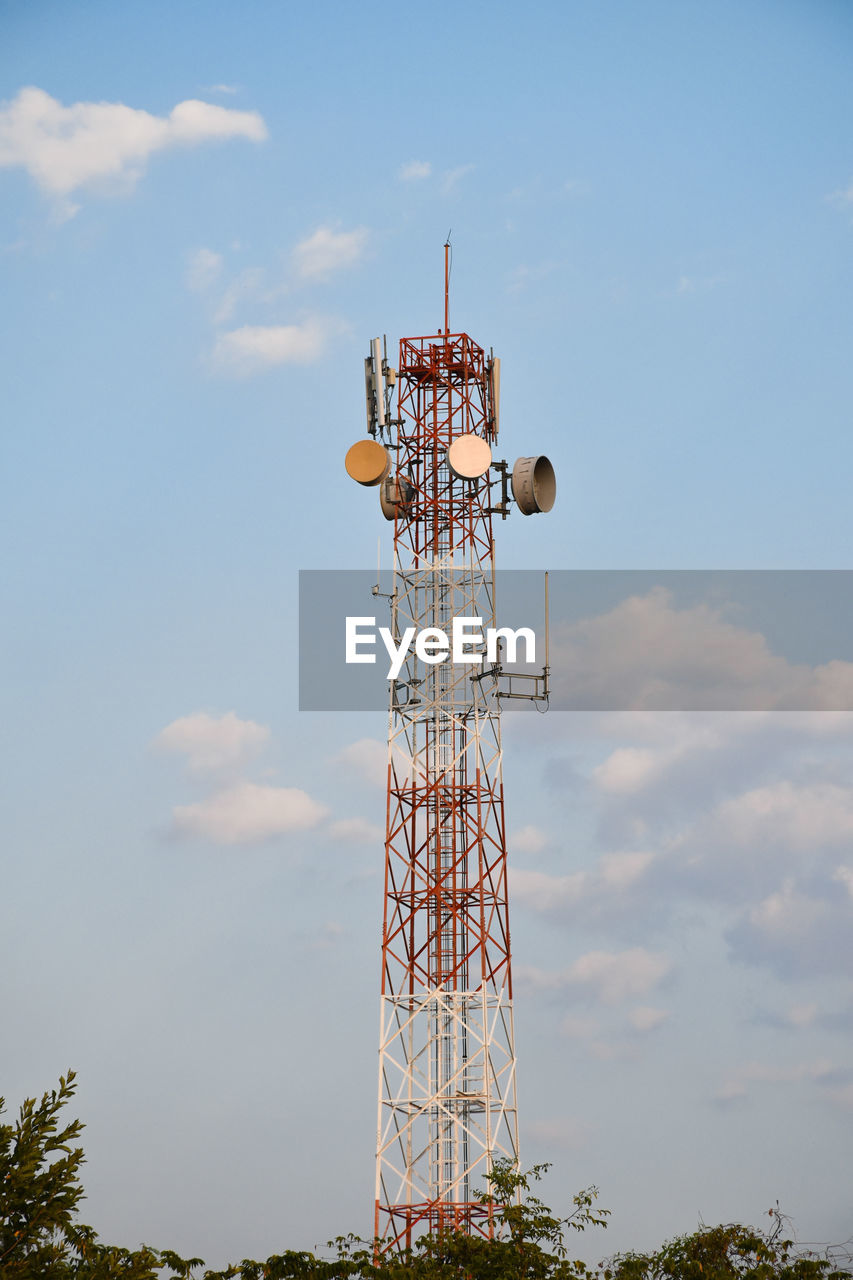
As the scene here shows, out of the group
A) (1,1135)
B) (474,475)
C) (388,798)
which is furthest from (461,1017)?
(1,1135)

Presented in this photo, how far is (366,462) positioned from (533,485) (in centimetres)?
447

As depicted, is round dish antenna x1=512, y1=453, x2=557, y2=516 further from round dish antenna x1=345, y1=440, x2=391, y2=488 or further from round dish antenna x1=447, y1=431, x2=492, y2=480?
round dish antenna x1=345, y1=440, x2=391, y2=488

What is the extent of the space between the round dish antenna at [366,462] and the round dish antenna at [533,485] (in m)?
3.60

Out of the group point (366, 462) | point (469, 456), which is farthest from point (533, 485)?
point (366, 462)

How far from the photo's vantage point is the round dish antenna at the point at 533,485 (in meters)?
46.2

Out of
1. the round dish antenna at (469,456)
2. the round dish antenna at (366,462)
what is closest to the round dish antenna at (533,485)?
the round dish antenna at (469,456)

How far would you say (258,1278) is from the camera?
34438 mm

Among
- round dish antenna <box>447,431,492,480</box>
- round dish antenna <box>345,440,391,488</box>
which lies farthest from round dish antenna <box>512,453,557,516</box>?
round dish antenna <box>345,440,391,488</box>

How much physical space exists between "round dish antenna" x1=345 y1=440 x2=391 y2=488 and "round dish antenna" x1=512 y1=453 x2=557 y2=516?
11.8 feet

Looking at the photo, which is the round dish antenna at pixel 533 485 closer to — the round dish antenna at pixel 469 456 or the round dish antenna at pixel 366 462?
the round dish antenna at pixel 469 456

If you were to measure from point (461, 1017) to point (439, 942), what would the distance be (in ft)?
6.36

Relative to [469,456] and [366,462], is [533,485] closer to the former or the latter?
[469,456]

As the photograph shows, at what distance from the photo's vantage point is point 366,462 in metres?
46.2

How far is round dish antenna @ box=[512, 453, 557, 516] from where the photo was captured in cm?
4622
